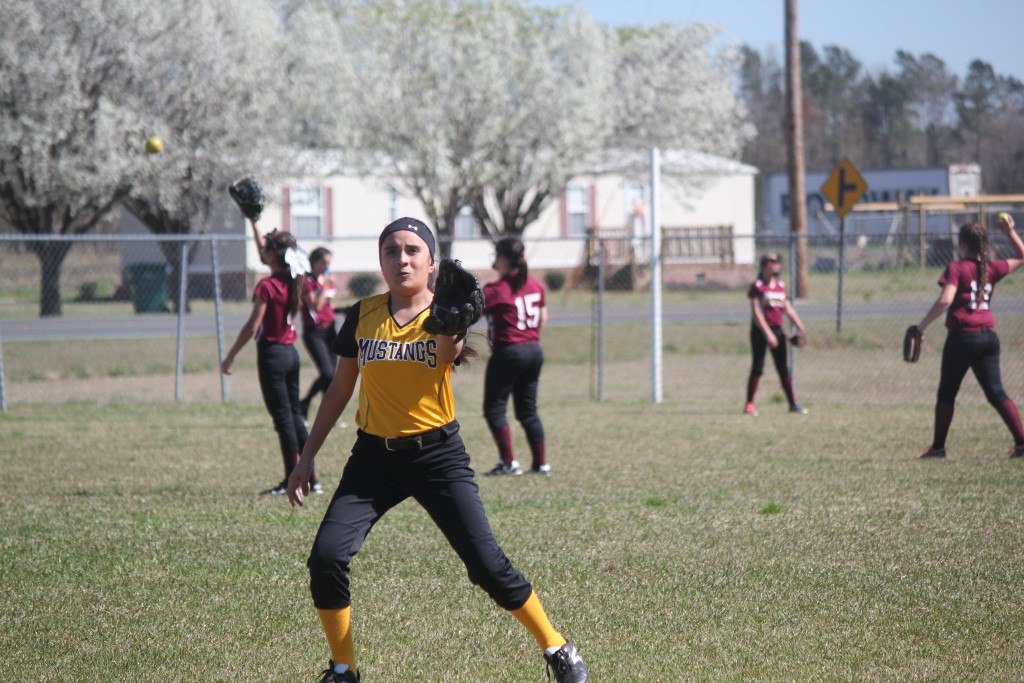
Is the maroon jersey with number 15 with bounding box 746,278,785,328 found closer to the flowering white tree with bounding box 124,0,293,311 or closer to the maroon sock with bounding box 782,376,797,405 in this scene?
the maroon sock with bounding box 782,376,797,405

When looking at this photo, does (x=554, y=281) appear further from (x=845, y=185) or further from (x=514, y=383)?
(x=514, y=383)

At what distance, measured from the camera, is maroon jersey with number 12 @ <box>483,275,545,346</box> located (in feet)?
30.1

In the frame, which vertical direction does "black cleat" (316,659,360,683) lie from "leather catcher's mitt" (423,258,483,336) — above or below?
below

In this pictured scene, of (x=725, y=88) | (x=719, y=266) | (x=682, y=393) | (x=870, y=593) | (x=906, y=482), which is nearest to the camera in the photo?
(x=870, y=593)

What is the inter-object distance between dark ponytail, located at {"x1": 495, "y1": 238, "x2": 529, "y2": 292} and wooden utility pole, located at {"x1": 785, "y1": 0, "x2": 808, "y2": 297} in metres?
15.2

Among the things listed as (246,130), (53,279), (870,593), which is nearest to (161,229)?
(246,130)

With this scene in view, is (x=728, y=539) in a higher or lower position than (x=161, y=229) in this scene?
lower

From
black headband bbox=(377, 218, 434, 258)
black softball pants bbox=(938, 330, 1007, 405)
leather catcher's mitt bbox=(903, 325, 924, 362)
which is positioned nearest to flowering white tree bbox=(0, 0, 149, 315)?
leather catcher's mitt bbox=(903, 325, 924, 362)

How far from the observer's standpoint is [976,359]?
9.70 meters

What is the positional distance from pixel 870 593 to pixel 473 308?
2.97m

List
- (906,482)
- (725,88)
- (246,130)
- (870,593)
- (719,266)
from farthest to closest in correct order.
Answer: (725,88)
(719,266)
(246,130)
(906,482)
(870,593)

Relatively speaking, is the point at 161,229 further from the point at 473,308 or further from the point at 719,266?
the point at 473,308

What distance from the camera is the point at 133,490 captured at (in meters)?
9.00

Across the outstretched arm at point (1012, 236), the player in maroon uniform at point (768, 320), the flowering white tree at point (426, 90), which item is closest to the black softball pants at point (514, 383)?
the outstretched arm at point (1012, 236)
